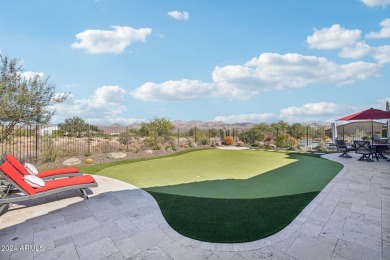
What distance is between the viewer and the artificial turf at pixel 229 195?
138 inches

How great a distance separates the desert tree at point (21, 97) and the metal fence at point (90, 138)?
81 cm

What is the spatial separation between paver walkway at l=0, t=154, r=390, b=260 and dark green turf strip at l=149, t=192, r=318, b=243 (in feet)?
0.55

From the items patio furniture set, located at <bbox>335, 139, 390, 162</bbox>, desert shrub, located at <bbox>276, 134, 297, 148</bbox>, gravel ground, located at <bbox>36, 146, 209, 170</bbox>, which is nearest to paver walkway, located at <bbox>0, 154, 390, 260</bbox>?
gravel ground, located at <bbox>36, 146, 209, 170</bbox>

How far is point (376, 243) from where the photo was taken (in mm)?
3018

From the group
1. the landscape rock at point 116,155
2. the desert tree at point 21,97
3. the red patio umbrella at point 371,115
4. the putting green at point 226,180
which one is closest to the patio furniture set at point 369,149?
the red patio umbrella at point 371,115

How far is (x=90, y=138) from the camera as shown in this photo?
1407 cm

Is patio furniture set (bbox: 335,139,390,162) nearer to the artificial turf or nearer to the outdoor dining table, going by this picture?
the outdoor dining table

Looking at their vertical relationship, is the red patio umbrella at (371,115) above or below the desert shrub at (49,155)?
above

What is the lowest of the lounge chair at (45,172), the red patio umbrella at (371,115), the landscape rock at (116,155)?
the landscape rock at (116,155)

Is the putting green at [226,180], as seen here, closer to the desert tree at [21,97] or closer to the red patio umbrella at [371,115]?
the red patio umbrella at [371,115]

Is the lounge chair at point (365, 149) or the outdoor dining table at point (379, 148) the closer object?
the lounge chair at point (365, 149)

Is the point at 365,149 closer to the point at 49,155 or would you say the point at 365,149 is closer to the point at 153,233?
the point at 153,233

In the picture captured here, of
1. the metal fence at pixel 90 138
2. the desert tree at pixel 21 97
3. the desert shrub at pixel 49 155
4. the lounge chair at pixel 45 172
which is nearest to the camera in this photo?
the lounge chair at pixel 45 172

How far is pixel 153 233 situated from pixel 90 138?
12.5 metres
